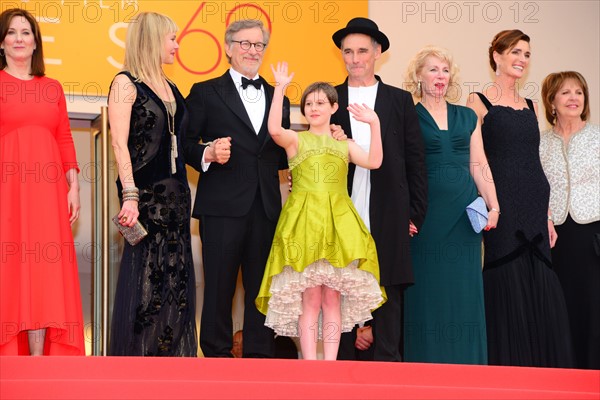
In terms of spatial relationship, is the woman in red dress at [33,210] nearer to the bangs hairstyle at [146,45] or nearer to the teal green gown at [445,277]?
the bangs hairstyle at [146,45]

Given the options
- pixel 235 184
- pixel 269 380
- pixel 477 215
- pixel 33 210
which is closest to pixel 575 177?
pixel 477 215

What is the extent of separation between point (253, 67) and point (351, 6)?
1.78 meters

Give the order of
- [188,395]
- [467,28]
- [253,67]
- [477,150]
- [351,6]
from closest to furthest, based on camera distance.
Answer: [188,395] → [253,67] → [477,150] → [351,6] → [467,28]

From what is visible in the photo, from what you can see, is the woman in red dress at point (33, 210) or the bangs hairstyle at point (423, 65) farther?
the bangs hairstyle at point (423, 65)

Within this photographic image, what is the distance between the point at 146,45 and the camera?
4.44m

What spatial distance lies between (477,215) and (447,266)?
27cm

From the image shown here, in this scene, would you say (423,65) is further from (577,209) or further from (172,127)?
(172,127)

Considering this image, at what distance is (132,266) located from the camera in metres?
4.34

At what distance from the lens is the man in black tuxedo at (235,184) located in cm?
443

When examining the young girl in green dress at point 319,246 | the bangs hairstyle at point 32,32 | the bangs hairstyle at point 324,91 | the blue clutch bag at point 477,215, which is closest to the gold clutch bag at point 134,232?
the young girl in green dress at point 319,246

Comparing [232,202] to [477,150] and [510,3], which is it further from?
[510,3]

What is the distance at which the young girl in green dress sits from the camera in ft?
14.1

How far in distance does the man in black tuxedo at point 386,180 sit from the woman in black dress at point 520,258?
50cm

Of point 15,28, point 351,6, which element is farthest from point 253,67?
point 351,6
